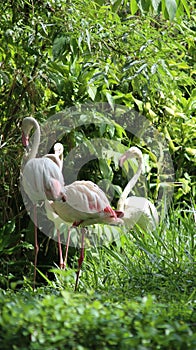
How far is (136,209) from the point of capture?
4.81m

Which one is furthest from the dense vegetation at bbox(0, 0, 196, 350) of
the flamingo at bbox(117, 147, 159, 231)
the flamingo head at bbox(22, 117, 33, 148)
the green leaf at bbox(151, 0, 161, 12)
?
the flamingo head at bbox(22, 117, 33, 148)

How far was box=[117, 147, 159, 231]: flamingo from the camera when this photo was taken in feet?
15.7

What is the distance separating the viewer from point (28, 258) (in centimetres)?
532

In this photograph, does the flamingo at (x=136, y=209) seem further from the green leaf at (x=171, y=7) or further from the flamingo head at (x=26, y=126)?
the green leaf at (x=171, y=7)

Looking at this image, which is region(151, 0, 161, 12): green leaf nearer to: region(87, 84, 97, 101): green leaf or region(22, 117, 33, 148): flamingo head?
region(22, 117, 33, 148): flamingo head

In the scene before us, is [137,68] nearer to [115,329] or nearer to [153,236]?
[153,236]

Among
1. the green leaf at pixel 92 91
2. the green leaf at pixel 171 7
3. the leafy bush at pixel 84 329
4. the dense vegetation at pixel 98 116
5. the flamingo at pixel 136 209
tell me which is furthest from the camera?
the green leaf at pixel 92 91

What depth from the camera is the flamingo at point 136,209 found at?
4.79 meters

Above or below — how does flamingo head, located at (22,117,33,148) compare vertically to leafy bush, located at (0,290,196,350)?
above

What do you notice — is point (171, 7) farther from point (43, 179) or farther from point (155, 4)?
point (43, 179)

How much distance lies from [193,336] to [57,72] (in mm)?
3201

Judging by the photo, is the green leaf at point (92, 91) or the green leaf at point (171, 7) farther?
the green leaf at point (92, 91)

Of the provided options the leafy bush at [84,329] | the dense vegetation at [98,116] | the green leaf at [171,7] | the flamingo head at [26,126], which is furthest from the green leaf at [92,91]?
the leafy bush at [84,329]

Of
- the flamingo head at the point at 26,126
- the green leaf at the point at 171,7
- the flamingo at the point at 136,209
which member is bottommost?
the flamingo at the point at 136,209
